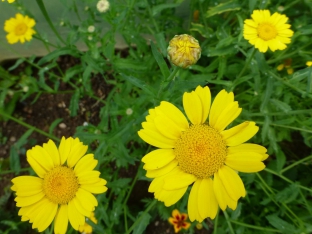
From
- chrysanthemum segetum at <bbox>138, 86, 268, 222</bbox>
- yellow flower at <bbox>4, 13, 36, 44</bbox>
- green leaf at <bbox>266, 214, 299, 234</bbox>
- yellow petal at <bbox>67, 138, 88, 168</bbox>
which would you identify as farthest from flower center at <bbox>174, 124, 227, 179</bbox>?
yellow flower at <bbox>4, 13, 36, 44</bbox>

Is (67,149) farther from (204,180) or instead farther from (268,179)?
(268,179)

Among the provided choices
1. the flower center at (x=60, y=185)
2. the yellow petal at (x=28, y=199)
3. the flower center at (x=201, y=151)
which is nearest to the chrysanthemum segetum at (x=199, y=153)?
the flower center at (x=201, y=151)

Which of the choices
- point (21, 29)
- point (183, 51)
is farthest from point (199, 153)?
point (21, 29)

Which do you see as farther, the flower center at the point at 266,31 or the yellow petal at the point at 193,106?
the flower center at the point at 266,31

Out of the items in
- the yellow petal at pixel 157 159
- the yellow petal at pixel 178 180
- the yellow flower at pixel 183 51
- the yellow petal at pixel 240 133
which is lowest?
the yellow petal at pixel 178 180

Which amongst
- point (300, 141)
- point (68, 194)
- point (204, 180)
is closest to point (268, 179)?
point (300, 141)

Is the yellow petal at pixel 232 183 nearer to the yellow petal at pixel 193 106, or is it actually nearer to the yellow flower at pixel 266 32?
the yellow petal at pixel 193 106

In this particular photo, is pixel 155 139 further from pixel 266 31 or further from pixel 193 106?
pixel 266 31

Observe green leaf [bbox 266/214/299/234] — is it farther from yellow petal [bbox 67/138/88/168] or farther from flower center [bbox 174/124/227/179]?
yellow petal [bbox 67/138/88/168]
